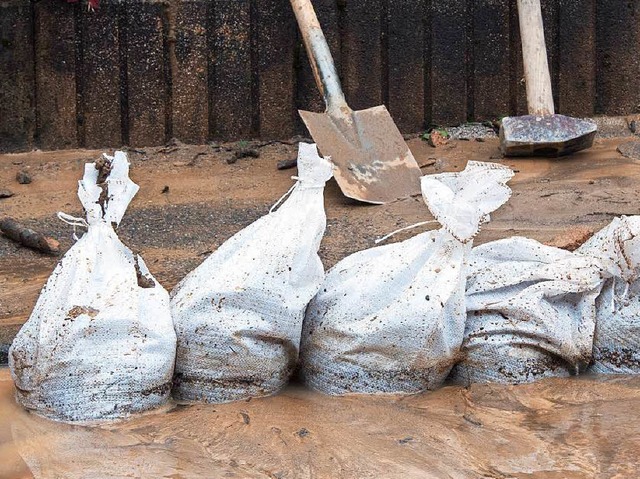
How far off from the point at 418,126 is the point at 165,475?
3.72 m

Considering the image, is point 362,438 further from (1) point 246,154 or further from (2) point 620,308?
(1) point 246,154

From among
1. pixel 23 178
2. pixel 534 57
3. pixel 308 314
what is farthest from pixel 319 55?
pixel 308 314

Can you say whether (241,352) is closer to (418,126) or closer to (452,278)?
(452,278)

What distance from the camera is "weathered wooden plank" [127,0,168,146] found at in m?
5.46

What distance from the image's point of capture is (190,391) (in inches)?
106

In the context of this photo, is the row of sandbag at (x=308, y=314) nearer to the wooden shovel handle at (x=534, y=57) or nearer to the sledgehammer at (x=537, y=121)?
the sledgehammer at (x=537, y=121)

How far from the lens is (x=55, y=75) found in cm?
545

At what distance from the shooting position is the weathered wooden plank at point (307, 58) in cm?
559

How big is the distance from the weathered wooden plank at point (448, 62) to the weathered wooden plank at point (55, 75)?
1.83 metres

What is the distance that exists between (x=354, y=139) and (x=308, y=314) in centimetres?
251

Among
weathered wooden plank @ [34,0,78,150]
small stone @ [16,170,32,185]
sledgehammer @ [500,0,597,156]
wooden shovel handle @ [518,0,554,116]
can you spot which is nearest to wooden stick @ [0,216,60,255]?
small stone @ [16,170,32,185]

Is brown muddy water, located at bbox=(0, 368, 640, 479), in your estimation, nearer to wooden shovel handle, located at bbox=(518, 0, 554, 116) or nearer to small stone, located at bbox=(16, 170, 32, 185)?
small stone, located at bbox=(16, 170, 32, 185)

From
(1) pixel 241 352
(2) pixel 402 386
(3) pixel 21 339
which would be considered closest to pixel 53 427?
(3) pixel 21 339

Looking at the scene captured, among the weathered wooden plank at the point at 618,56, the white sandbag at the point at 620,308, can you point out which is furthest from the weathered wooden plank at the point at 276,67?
the white sandbag at the point at 620,308
